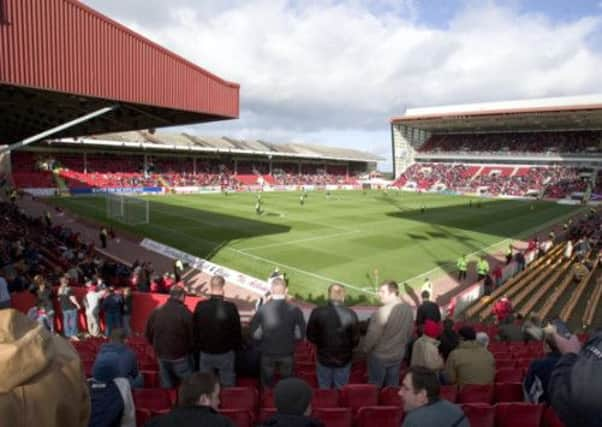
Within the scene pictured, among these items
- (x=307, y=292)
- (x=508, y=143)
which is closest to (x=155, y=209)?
(x=307, y=292)

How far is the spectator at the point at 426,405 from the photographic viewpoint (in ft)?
9.27

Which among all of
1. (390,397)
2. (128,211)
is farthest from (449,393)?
A: (128,211)

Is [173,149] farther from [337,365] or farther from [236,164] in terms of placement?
[337,365]

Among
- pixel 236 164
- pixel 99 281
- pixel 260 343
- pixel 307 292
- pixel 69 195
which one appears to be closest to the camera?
pixel 260 343

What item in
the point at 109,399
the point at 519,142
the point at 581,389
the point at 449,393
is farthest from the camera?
the point at 519,142

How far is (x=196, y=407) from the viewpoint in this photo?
8.38 ft

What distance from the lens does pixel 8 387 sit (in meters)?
1.65

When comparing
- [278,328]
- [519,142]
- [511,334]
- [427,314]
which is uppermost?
[519,142]

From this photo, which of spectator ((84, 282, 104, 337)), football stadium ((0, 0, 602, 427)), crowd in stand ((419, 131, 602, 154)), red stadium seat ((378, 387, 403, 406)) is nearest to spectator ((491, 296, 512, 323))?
football stadium ((0, 0, 602, 427))

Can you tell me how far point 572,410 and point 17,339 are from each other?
252cm

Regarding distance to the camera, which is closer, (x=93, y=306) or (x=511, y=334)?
(x=511, y=334)

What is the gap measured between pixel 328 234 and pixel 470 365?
77.2 ft

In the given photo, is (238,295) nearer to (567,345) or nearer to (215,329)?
(215,329)

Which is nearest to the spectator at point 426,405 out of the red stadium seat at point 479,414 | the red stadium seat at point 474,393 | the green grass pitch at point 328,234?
the red stadium seat at point 479,414
